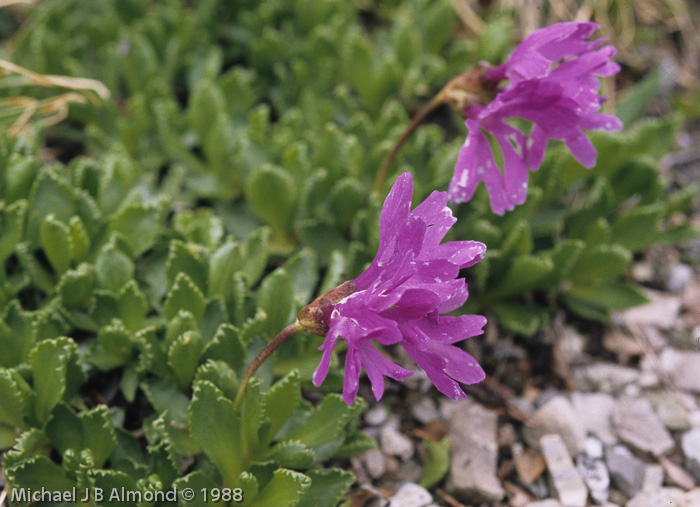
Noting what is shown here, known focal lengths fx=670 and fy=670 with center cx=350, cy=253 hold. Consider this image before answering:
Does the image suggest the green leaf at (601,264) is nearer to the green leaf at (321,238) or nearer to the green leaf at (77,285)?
the green leaf at (321,238)

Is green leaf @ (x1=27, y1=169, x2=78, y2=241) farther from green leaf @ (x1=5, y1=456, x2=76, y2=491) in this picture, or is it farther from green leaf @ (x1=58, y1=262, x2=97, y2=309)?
green leaf @ (x1=5, y1=456, x2=76, y2=491)

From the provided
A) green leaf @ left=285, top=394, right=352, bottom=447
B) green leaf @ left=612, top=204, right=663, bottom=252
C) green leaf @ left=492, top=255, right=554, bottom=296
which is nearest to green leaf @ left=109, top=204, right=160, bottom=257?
green leaf @ left=285, top=394, right=352, bottom=447

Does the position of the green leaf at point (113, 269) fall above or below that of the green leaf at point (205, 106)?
below

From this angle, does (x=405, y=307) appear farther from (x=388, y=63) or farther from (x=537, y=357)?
(x=388, y=63)

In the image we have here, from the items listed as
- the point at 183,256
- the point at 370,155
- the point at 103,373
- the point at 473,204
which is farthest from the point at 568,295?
the point at 103,373

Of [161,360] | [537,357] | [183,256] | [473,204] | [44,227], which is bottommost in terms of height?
[537,357]

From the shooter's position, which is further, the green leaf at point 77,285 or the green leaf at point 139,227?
the green leaf at point 139,227

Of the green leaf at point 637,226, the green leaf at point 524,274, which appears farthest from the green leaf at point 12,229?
the green leaf at point 637,226
